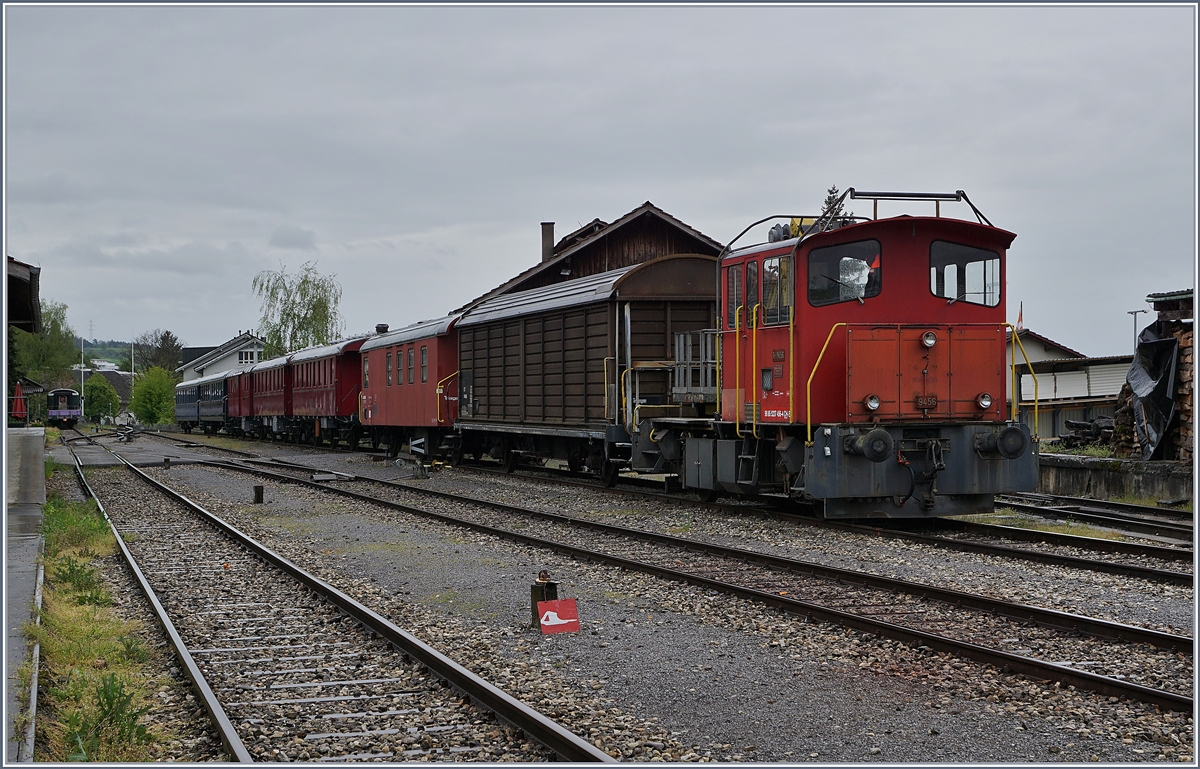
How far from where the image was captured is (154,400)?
86.1 metres

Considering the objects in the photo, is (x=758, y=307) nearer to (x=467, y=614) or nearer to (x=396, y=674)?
(x=467, y=614)

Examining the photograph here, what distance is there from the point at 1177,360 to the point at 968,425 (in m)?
7.38

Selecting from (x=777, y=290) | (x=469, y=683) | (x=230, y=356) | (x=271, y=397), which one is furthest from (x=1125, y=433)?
(x=230, y=356)

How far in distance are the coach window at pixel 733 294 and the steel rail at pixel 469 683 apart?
6.18 m

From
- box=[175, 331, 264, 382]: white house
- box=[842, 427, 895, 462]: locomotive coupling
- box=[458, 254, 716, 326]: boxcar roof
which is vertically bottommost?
box=[842, 427, 895, 462]: locomotive coupling

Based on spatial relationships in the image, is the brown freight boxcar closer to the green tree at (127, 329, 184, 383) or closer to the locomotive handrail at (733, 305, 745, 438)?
the locomotive handrail at (733, 305, 745, 438)

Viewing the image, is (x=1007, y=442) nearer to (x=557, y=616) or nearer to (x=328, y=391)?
(x=557, y=616)

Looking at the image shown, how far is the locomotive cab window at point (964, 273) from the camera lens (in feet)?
40.2

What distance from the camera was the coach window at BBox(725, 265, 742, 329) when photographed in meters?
13.5

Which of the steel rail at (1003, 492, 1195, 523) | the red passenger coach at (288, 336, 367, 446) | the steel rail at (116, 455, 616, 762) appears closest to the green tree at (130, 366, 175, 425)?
the red passenger coach at (288, 336, 367, 446)

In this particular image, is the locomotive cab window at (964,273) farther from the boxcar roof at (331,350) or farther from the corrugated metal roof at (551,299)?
the boxcar roof at (331,350)

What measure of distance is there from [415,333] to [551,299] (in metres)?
7.96

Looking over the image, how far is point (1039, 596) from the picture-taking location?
842cm

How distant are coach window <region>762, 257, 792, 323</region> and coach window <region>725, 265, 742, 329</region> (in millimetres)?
602
